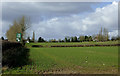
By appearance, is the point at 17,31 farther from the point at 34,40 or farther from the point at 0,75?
the point at 0,75

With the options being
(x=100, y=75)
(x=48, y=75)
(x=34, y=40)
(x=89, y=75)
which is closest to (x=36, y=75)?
(x=48, y=75)

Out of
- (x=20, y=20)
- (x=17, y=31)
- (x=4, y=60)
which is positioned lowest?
(x=4, y=60)

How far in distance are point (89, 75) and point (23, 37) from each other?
126 ft

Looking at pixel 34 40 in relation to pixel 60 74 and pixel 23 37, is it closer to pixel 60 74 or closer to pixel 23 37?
pixel 23 37

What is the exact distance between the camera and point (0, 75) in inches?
245

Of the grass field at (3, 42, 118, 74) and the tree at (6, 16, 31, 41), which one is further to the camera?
the tree at (6, 16, 31, 41)

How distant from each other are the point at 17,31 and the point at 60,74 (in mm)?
39741

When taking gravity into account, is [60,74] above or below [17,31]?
below

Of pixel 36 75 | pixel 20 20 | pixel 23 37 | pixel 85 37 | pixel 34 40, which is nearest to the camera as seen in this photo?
pixel 36 75

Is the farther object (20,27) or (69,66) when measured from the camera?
(20,27)

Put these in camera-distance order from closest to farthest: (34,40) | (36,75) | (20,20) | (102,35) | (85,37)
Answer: (36,75)
(20,20)
(34,40)
(102,35)
(85,37)

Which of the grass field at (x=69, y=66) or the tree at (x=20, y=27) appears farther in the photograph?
the tree at (x=20, y=27)

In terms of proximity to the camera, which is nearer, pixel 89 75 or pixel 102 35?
pixel 89 75

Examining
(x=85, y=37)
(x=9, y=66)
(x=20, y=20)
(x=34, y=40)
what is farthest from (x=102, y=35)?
(x=9, y=66)
